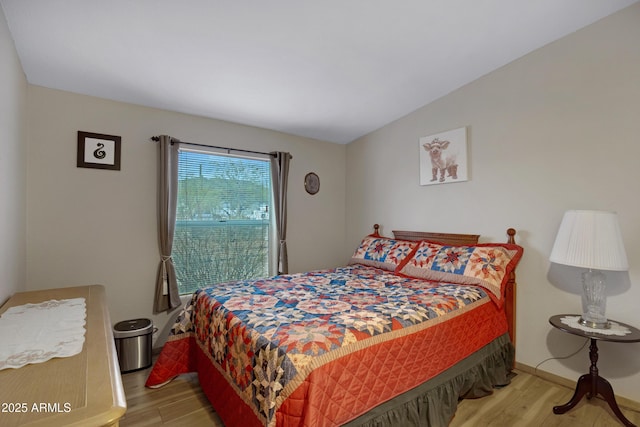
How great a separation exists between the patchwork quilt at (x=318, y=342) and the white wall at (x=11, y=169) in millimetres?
1106

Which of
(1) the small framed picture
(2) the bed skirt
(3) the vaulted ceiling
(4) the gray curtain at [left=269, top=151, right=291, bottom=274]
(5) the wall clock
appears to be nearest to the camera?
(2) the bed skirt

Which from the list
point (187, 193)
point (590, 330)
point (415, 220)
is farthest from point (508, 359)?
point (187, 193)

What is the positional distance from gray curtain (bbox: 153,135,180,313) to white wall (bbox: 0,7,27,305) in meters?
0.92

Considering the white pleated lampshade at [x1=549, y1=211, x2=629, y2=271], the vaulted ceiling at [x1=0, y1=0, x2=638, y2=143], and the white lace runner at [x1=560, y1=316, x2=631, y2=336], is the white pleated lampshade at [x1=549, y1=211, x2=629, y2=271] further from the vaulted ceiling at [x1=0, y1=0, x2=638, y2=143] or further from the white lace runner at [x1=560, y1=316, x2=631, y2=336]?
the vaulted ceiling at [x1=0, y1=0, x2=638, y2=143]

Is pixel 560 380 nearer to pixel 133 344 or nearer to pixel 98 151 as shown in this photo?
pixel 133 344

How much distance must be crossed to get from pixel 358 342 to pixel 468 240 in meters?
1.94

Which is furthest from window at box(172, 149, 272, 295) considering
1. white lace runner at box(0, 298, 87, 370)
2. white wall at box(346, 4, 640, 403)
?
white wall at box(346, 4, 640, 403)

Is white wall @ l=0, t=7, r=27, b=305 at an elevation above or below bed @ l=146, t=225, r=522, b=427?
above

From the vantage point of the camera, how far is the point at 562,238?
2.00 meters

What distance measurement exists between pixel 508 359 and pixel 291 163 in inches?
117

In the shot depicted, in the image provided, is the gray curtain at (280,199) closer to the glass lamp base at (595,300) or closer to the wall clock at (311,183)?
the wall clock at (311,183)

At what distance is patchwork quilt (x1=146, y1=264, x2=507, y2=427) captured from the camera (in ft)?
4.21

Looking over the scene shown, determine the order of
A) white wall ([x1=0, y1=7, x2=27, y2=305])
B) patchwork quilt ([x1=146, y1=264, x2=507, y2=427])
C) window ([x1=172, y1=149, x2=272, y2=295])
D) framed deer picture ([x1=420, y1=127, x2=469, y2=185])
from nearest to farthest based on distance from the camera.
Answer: patchwork quilt ([x1=146, y1=264, x2=507, y2=427]) < white wall ([x1=0, y1=7, x2=27, y2=305]) < framed deer picture ([x1=420, y1=127, x2=469, y2=185]) < window ([x1=172, y1=149, x2=272, y2=295])

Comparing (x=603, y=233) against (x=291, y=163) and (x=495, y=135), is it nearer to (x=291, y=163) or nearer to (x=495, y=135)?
(x=495, y=135)
